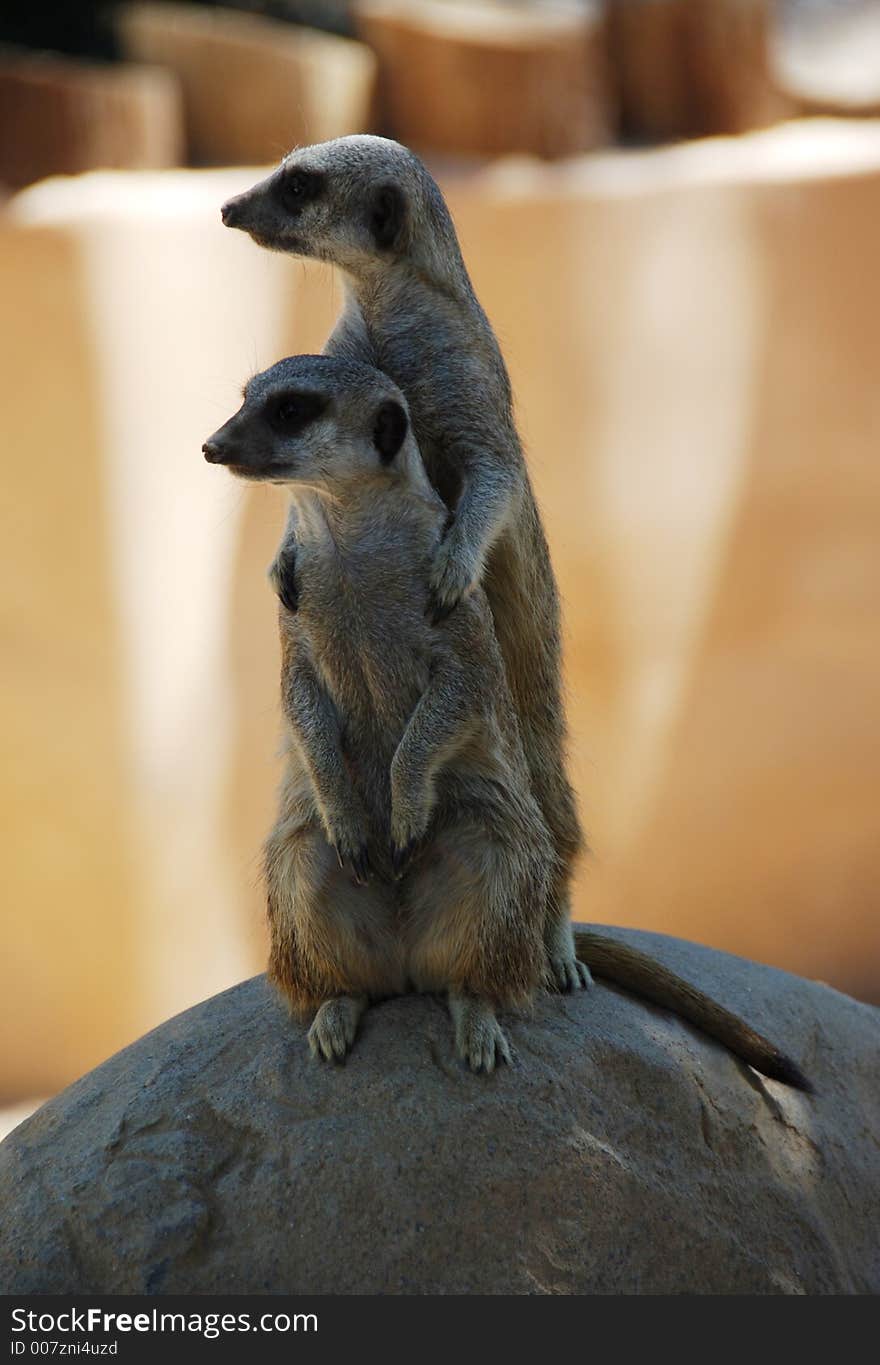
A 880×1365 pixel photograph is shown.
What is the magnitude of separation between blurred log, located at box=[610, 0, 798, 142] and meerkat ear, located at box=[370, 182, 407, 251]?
4891 millimetres

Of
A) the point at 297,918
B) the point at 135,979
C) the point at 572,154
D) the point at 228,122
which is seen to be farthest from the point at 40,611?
the point at 297,918

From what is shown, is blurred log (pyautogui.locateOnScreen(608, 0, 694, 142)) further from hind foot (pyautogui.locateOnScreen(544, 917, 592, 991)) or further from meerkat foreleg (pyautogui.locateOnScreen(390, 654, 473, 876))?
meerkat foreleg (pyautogui.locateOnScreen(390, 654, 473, 876))

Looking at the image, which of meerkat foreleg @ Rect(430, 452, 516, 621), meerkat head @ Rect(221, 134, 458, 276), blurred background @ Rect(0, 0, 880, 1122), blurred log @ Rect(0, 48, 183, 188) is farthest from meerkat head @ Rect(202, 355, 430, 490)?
blurred log @ Rect(0, 48, 183, 188)

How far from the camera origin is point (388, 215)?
2859mm

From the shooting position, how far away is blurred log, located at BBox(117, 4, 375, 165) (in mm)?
7184

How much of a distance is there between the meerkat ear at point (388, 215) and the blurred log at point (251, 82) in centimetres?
462

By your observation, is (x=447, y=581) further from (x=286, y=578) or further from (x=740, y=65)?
(x=740, y=65)

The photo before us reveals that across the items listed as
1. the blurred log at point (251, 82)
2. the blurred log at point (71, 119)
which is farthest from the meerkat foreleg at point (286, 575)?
the blurred log at point (251, 82)

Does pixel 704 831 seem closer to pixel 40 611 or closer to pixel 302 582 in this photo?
pixel 40 611

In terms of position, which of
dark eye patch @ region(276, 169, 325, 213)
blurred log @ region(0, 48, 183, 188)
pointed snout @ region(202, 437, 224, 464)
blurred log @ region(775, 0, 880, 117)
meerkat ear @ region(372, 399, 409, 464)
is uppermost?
blurred log @ region(775, 0, 880, 117)

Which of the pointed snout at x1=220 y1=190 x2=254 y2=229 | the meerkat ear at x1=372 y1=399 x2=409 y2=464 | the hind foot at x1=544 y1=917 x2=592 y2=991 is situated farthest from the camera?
the hind foot at x1=544 y1=917 x2=592 y2=991

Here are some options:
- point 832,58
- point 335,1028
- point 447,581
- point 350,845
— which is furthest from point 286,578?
point 832,58

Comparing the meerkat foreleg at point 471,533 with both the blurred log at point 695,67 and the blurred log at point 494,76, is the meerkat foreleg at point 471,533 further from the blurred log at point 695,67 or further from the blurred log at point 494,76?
the blurred log at point 695,67

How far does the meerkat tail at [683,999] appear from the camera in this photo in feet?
10.7
